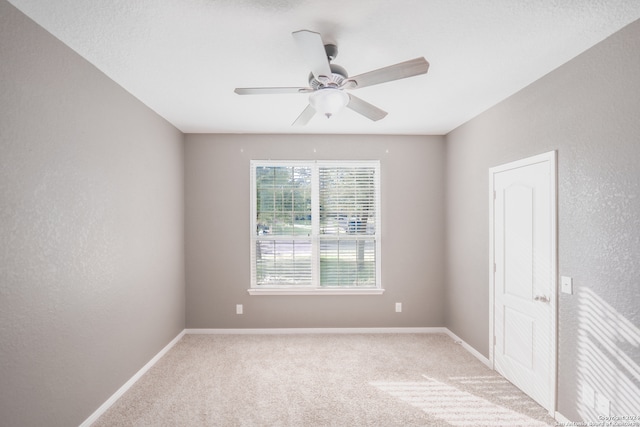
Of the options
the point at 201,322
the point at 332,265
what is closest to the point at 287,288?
the point at 332,265

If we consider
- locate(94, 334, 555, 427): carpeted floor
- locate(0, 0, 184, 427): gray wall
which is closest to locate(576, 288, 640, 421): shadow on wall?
locate(94, 334, 555, 427): carpeted floor

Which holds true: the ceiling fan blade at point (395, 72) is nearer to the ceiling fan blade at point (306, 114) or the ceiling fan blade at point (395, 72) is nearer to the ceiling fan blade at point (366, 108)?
the ceiling fan blade at point (366, 108)

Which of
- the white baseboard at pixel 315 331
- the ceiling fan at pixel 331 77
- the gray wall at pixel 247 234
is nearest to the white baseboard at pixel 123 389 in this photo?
the white baseboard at pixel 315 331

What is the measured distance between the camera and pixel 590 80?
2107 mm

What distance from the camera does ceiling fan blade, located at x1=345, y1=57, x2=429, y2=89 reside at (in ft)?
5.56

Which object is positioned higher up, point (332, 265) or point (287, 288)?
point (332, 265)

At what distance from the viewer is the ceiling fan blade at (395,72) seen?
1.69m

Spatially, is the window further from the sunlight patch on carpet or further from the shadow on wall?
the shadow on wall

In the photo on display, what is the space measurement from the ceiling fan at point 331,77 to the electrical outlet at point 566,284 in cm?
178

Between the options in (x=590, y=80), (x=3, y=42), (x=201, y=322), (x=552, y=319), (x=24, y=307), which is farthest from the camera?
(x=201, y=322)

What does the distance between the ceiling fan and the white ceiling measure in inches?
10.7

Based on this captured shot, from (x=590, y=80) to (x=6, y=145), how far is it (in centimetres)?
349

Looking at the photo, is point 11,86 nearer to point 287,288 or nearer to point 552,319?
point 287,288

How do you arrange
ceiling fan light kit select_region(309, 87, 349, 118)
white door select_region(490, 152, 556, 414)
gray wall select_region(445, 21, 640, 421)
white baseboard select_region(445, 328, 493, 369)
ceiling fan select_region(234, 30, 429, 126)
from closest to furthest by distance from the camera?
ceiling fan select_region(234, 30, 429, 126), gray wall select_region(445, 21, 640, 421), ceiling fan light kit select_region(309, 87, 349, 118), white door select_region(490, 152, 556, 414), white baseboard select_region(445, 328, 493, 369)
